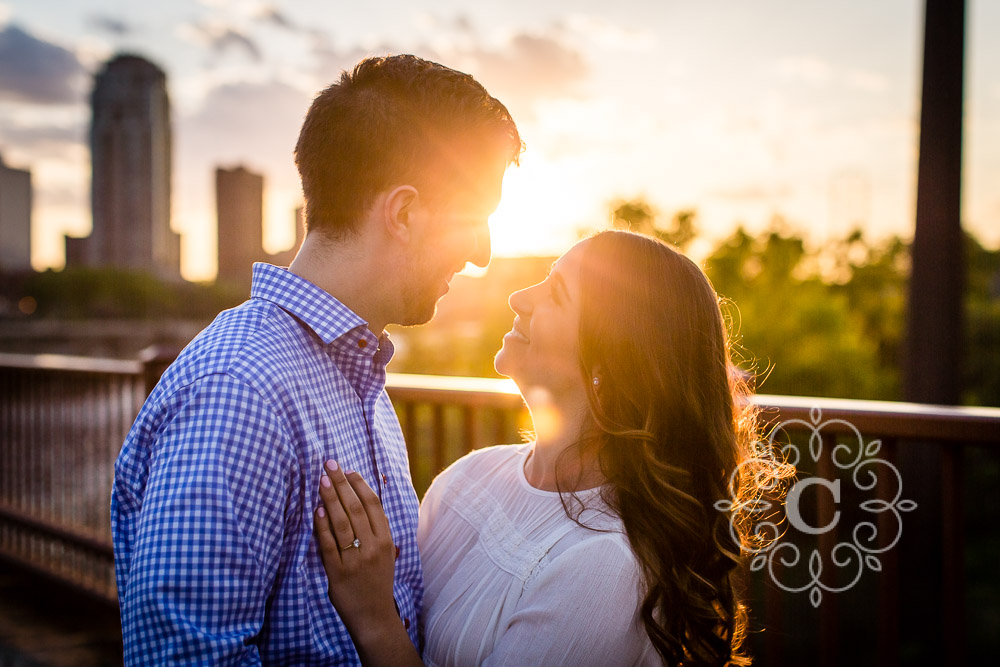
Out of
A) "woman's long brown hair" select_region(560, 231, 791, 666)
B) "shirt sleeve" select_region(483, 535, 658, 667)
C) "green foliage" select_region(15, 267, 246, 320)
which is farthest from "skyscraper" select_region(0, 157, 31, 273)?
"shirt sleeve" select_region(483, 535, 658, 667)

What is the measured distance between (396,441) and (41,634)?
11.8 ft

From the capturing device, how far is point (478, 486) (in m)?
1.89

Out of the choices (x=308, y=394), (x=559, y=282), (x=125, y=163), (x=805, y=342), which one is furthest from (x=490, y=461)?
(x=125, y=163)

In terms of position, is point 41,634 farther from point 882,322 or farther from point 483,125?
point 882,322

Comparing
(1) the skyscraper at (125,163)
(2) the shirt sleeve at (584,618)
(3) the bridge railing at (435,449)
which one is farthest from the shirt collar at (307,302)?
(1) the skyscraper at (125,163)

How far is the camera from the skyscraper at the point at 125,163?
9112 cm

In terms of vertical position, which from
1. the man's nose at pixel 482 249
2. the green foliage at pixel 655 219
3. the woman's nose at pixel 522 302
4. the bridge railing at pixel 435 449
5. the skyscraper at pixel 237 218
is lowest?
the bridge railing at pixel 435 449

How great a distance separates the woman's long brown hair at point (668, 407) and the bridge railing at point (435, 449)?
0.35m

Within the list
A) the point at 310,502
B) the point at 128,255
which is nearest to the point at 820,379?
the point at 310,502

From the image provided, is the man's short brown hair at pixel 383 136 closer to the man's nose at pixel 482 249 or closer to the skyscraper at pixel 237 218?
the man's nose at pixel 482 249

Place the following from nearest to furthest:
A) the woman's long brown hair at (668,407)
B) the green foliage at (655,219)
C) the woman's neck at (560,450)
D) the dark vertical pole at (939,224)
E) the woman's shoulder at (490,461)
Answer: the woman's long brown hair at (668,407), the woman's neck at (560,450), the woman's shoulder at (490,461), the dark vertical pole at (939,224), the green foliage at (655,219)

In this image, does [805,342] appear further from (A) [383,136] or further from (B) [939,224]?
(A) [383,136]

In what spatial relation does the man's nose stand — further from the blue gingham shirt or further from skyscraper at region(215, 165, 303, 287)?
skyscraper at region(215, 165, 303, 287)

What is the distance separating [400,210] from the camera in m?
1.49
